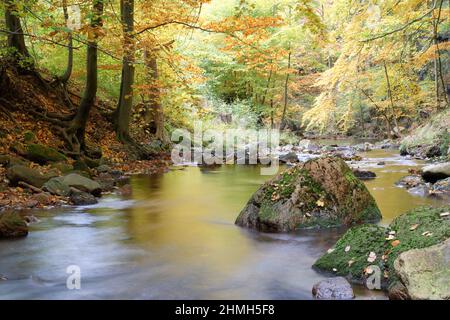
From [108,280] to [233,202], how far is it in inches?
199

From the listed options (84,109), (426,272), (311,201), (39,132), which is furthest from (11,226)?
(84,109)

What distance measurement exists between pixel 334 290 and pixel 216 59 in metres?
22.1

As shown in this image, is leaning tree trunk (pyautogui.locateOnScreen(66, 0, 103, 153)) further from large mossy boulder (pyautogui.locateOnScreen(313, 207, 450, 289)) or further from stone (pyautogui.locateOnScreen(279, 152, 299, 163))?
large mossy boulder (pyautogui.locateOnScreen(313, 207, 450, 289))

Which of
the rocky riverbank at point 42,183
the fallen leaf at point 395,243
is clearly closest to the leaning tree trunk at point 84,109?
the rocky riverbank at point 42,183

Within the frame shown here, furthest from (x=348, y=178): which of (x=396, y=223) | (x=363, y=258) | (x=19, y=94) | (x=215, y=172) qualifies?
(x=19, y=94)

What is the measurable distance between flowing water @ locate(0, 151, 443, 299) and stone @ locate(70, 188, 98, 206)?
0.67 ft

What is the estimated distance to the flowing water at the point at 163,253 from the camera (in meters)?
4.55

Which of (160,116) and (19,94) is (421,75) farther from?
(19,94)

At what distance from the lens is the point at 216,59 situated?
25.2m

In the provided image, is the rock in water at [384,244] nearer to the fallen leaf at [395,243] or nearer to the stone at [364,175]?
the fallen leaf at [395,243]

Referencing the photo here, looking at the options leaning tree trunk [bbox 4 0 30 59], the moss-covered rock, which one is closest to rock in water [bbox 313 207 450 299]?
the moss-covered rock

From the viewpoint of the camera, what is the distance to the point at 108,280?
481cm

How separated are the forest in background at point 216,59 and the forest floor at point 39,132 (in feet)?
0.42

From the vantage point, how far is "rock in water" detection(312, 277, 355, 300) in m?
4.10
